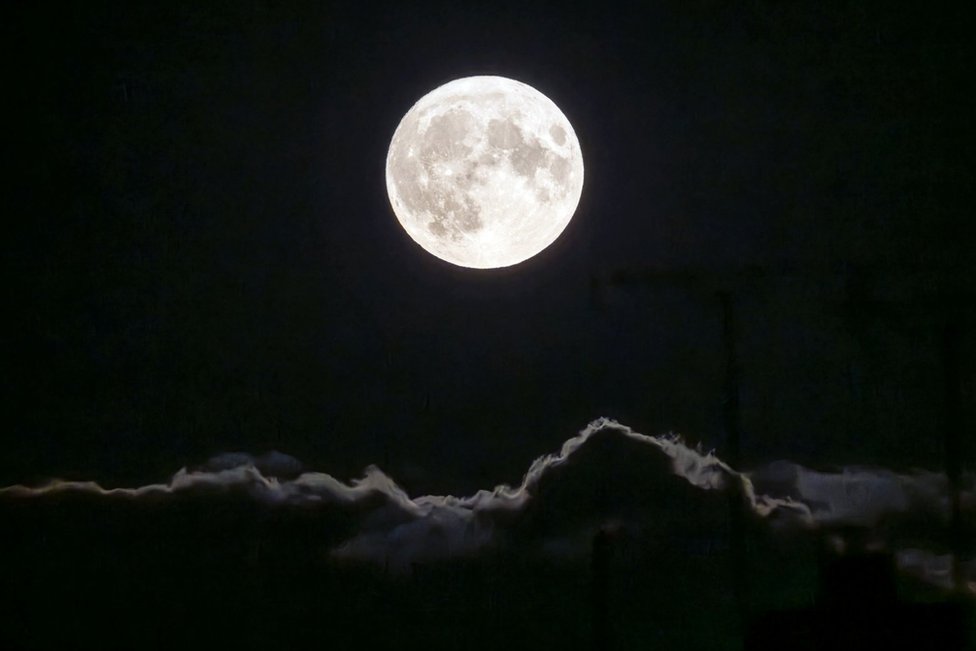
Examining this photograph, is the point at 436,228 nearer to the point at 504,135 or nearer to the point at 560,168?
the point at 504,135

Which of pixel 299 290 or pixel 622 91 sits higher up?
pixel 622 91

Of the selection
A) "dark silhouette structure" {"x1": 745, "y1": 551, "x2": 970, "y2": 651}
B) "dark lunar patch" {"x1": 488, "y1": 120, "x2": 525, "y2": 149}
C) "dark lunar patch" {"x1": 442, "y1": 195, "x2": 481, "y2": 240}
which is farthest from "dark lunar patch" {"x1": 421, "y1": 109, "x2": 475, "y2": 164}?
"dark silhouette structure" {"x1": 745, "y1": 551, "x2": 970, "y2": 651}

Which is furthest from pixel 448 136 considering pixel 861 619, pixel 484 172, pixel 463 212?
pixel 861 619

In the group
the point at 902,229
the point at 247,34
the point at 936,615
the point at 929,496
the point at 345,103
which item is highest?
the point at 247,34

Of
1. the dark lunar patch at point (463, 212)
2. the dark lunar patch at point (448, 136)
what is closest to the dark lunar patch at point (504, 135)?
the dark lunar patch at point (448, 136)

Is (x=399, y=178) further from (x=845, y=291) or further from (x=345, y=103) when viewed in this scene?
(x=845, y=291)

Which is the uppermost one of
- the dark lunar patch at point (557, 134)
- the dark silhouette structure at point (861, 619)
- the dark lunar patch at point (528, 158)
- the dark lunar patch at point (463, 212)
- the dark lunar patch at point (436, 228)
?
the dark lunar patch at point (557, 134)

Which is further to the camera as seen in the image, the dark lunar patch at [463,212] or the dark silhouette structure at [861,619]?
the dark silhouette structure at [861,619]

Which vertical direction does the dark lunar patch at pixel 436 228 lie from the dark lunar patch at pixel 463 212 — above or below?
below

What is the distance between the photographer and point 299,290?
15.0 ft

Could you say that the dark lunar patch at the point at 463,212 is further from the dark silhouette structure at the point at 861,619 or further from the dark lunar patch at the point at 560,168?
the dark silhouette structure at the point at 861,619

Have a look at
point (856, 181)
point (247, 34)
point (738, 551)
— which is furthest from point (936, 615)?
point (247, 34)

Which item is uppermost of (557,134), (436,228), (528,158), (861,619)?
(557,134)

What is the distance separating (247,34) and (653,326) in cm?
283
